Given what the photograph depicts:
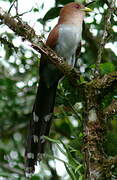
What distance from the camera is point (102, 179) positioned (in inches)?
69.3

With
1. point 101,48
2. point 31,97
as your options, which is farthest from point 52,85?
point 101,48

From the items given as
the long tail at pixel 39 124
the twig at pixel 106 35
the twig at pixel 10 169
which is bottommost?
the twig at pixel 10 169

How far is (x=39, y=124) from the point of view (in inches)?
111

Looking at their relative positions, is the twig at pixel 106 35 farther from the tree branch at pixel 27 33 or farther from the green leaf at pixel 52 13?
the green leaf at pixel 52 13

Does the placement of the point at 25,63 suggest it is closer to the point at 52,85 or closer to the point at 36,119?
the point at 52,85

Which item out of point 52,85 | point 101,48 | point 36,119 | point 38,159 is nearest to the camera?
point 101,48

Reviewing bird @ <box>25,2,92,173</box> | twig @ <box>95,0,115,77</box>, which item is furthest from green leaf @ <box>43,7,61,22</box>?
twig @ <box>95,0,115,77</box>

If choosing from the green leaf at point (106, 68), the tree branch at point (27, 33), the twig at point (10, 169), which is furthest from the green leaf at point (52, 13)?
the twig at point (10, 169)

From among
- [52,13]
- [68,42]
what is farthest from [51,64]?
[52,13]

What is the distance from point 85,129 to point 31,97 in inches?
73.6

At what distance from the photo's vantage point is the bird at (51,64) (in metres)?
2.80

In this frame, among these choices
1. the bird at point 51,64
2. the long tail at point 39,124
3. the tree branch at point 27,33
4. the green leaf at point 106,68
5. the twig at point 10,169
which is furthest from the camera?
the twig at point 10,169

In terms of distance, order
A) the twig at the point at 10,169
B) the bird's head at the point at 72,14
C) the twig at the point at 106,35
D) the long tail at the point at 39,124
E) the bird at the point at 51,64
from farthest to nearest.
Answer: the twig at the point at 10,169 → the bird's head at the point at 72,14 → the bird at the point at 51,64 → the long tail at the point at 39,124 → the twig at the point at 106,35

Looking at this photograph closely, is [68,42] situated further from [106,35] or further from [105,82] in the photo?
[105,82]
